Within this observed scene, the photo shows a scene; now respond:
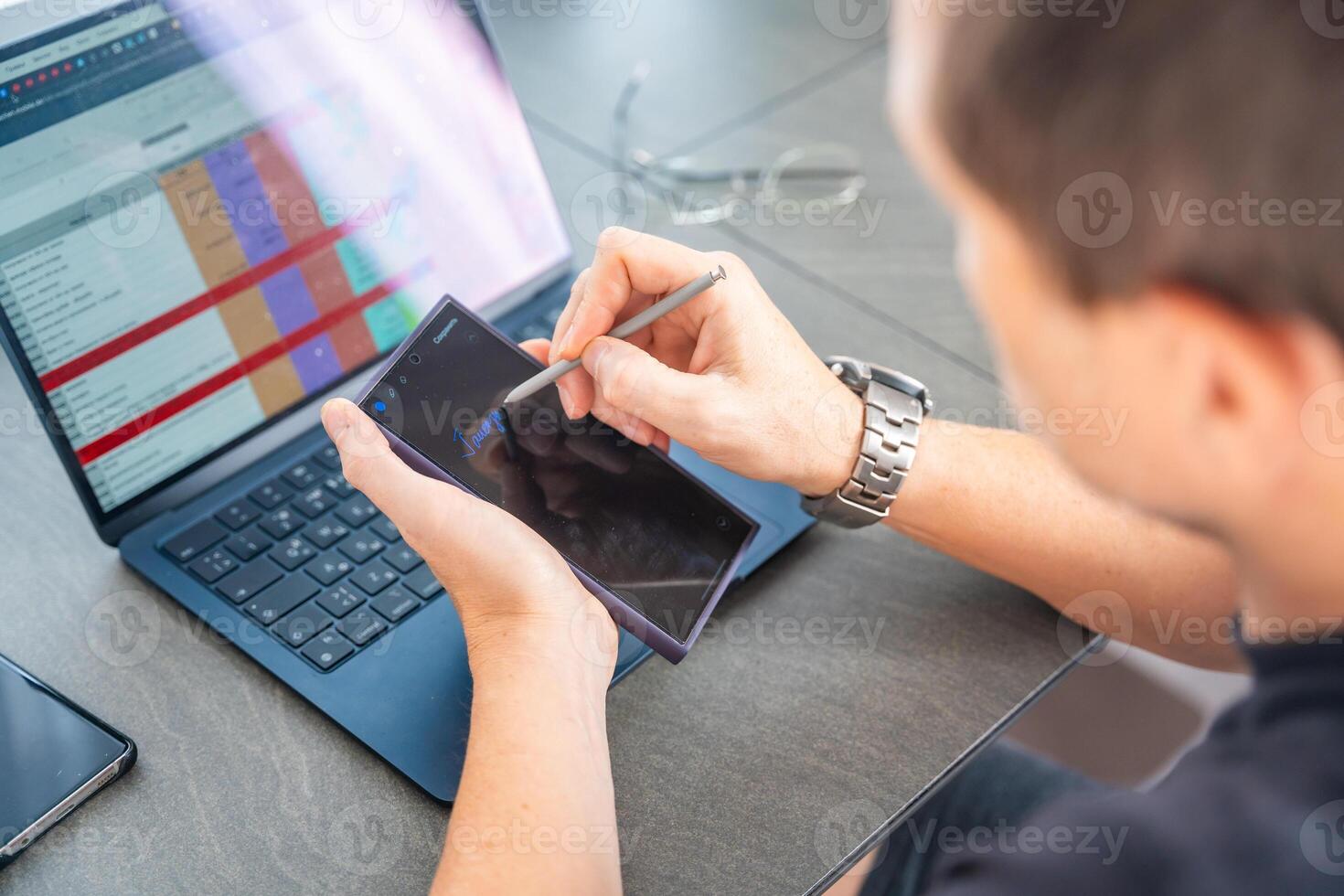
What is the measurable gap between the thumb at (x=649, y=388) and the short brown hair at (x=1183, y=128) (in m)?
0.28

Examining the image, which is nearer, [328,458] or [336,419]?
[336,419]

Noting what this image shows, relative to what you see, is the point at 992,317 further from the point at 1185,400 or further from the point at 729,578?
the point at 729,578

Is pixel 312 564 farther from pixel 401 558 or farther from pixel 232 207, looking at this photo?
pixel 232 207

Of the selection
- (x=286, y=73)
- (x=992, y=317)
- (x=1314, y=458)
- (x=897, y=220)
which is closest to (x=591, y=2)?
(x=897, y=220)

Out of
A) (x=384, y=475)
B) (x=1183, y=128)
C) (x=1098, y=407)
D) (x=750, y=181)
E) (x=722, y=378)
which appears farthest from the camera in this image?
(x=750, y=181)

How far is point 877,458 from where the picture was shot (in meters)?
0.74

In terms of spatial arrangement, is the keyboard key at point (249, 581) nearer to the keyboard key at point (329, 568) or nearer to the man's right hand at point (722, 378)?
the keyboard key at point (329, 568)

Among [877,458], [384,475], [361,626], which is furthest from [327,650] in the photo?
[877,458]

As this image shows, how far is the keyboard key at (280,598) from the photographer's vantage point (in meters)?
0.67

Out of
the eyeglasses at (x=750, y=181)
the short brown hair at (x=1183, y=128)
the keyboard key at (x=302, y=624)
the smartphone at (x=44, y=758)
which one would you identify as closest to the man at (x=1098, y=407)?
the short brown hair at (x=1183, y=128)

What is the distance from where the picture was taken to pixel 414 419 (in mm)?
637

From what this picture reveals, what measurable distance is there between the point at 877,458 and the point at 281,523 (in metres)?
0.40

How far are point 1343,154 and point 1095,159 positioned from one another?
77 millimetres

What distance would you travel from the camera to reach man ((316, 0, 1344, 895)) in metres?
0.38
